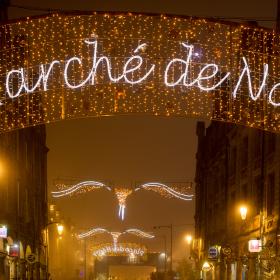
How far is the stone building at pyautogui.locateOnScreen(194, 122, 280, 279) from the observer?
111ft

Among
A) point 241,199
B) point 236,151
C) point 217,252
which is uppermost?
point 236,151

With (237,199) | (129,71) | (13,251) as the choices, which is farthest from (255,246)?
(129,71)

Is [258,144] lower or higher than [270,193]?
higher

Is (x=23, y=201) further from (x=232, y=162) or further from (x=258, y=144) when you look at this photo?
(x=258, y=144)

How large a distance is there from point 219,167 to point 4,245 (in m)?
20.8

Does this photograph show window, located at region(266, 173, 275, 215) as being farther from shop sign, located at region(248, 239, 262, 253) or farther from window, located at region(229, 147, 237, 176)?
window, located at region(229, 147, 237, 176)

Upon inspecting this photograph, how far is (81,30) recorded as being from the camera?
15.8 meters

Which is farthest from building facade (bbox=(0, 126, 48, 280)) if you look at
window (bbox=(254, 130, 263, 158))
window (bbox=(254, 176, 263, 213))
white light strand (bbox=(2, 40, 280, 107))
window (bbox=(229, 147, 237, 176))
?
white light strand (bbox=(2, 40, 280, 107))

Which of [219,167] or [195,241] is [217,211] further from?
[195,241]

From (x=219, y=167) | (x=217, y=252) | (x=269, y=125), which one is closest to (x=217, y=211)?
(x=219, y=167)

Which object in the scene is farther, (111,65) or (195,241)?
(195,241)

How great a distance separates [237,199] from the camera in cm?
4419

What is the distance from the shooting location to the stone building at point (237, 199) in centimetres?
3375

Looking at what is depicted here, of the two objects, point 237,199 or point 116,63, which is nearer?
point 116,63
